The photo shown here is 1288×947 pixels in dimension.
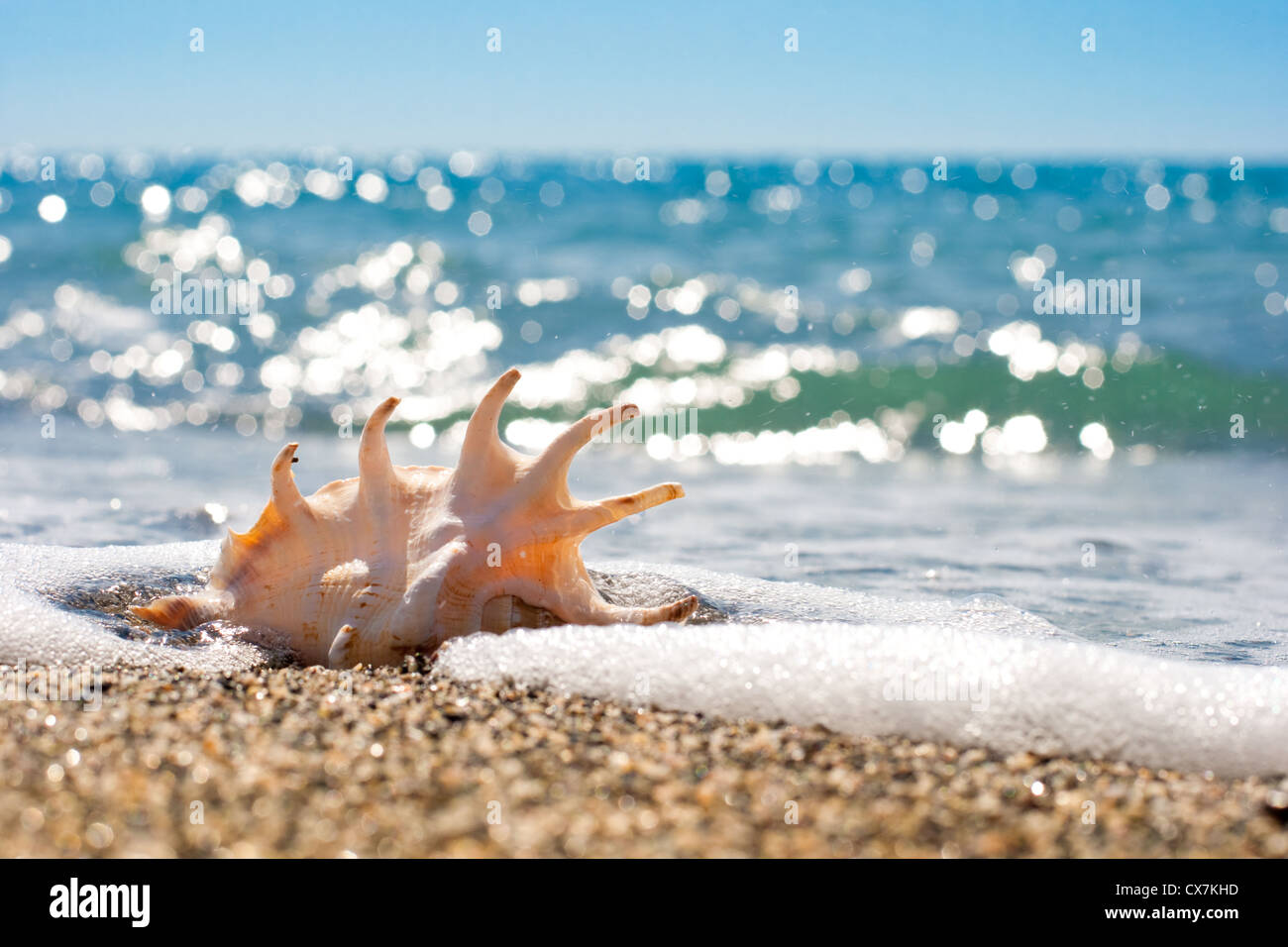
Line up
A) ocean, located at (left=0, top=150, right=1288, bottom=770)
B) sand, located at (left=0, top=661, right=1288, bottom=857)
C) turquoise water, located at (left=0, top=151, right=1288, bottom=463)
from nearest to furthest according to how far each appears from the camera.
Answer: sand, located at (left=0, top=661, right=1288, bottom=857) → ocean, located at (left=0, top=150, right=1288, bottom=770) → turquoise water, located at (left=0, top=151, right=1288, bottom=463)

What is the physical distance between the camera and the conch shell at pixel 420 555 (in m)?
2.93

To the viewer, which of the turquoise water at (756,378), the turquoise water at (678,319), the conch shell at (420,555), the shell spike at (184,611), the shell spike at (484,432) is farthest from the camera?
the turquoise water at (678,319)

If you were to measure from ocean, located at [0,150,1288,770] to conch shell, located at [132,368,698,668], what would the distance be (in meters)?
0.65

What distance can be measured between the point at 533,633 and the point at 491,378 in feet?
25.1

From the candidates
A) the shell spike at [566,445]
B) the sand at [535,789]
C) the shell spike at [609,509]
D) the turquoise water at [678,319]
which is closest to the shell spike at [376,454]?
the shell spike at [566,445]

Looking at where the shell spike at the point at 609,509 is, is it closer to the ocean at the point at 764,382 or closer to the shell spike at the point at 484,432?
the shell spike at the point at 484,432

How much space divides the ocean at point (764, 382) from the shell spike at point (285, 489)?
35.0 inches

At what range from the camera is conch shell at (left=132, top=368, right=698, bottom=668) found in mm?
2926

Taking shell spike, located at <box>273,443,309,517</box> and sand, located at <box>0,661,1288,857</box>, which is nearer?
sand, located at <box>0,661,1288,857</box>

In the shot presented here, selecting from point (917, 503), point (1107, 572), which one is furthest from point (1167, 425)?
point (1107, 572)

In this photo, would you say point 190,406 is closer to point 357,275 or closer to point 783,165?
point 357,275

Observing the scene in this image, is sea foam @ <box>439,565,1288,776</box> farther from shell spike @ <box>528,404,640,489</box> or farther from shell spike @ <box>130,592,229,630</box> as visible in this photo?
shell spike @ <box>130,592,229,630</box>

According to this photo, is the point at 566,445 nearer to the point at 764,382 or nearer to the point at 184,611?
the point at 184,611

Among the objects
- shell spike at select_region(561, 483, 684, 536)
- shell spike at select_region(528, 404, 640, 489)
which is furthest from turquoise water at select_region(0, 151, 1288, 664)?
shell spike at select_region(528, 404, 640, 489)
